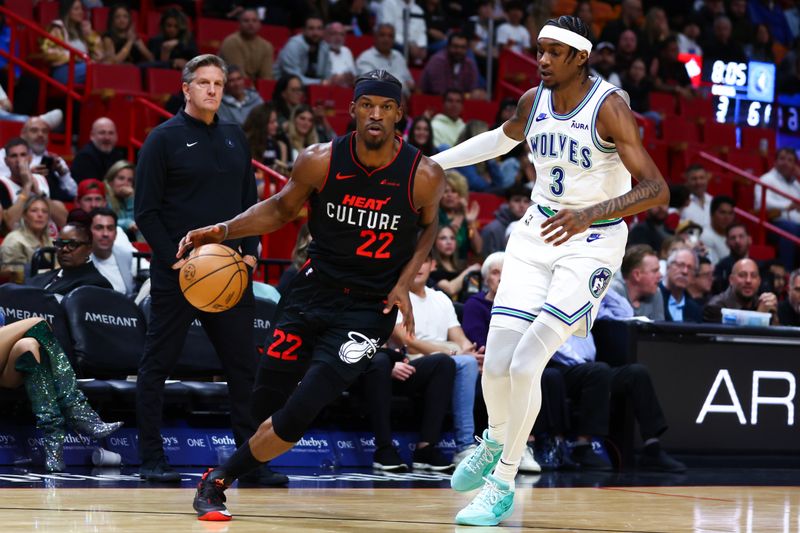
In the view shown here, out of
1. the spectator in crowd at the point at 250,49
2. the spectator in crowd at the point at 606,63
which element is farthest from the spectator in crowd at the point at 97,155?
the spectator in crowd at the point at 606,63

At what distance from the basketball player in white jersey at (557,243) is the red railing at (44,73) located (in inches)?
294

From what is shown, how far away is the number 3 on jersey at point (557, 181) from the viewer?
5902mm

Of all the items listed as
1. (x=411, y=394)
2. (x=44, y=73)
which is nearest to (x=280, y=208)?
(x=411, y=394)

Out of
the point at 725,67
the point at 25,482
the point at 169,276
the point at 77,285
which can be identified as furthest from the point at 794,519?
the point at 725,67

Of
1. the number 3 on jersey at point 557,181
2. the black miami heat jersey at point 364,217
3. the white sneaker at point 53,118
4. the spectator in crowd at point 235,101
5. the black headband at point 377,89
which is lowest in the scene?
the black miami heat jersey at point 364,217

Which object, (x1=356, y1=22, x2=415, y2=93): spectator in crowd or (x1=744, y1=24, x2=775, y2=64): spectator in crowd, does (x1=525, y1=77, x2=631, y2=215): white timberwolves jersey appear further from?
(x1=744, y1=24, x2=775, y2=64): spectator in crowd

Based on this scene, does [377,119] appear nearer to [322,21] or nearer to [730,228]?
[730,228]

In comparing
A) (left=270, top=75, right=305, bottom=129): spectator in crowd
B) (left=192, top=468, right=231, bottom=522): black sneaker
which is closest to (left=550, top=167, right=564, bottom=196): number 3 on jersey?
(left=192, top=468, right=231, bottom=522): black sneaker

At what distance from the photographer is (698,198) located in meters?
15.0

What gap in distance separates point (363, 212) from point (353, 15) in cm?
1140

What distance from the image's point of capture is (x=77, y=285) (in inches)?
334

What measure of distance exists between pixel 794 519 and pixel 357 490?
2.36 metres

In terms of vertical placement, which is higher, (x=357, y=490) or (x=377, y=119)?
(x=377, y=119)

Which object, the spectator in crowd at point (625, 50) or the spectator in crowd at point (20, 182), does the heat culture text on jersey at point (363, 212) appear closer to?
the spectator in crowd at point (20, 182)
